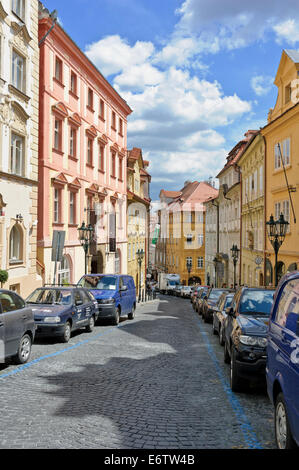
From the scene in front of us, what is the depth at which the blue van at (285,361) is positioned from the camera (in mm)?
4309

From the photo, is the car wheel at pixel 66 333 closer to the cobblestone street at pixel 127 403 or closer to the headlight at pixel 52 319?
the headlight at pixel 52 319

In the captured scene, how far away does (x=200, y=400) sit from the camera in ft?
23.4

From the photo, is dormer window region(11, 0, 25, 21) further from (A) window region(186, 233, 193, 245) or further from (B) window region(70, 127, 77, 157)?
(A) window region(186, 233, 193, 245)

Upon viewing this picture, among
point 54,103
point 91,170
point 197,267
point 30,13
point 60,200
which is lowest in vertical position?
point 197,267

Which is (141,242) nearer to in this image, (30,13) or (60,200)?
(60,200)

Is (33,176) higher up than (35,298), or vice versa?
(33,176)

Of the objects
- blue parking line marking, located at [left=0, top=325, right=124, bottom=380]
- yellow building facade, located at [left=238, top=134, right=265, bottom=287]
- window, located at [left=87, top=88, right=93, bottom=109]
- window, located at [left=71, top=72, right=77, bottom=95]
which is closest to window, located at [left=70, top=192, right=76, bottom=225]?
window, located at [left=71, top=72, right=77, bottom=95]

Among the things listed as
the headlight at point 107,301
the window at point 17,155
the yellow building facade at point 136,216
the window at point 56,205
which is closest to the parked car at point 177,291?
the yellow building facade at point 136,216

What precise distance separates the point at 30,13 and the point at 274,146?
15742 millimetres

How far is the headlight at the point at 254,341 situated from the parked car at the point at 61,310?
6349 millimetres

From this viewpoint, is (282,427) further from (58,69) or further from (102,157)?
(102,157)

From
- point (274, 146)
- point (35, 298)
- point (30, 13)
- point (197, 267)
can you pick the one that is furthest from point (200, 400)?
point (197, 267)

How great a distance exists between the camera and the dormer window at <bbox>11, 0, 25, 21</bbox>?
61.9ft

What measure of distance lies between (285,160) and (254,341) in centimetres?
2116
